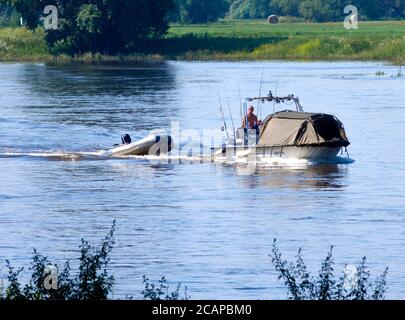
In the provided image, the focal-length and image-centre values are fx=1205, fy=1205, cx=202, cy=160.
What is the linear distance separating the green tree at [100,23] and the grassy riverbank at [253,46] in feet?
3.96

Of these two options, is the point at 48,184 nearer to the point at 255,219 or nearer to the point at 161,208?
the point at 161,208

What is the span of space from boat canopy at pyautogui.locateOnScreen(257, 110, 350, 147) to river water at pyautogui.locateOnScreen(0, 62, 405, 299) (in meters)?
0.87

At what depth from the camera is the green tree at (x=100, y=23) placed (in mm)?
112688

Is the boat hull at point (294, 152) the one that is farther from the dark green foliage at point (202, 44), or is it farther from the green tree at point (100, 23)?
the dark green foliage at point (202, 44)

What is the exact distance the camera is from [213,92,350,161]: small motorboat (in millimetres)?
39469

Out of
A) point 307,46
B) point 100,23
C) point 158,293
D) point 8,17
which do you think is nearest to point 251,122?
point 158,293

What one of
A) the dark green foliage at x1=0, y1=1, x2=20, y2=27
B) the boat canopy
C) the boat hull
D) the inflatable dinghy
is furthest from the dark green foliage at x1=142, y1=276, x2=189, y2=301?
the dark green foliage at x1=0, y1=1, x2=20, y2=27

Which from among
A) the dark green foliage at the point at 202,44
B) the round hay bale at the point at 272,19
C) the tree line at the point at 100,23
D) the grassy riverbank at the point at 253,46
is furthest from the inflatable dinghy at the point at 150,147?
the round hay bale at the point at 272,19

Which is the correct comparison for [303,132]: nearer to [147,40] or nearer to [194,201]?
[194,201]

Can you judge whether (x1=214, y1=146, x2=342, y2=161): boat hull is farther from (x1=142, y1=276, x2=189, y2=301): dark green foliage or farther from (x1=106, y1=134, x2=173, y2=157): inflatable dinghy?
(x1=142, y1=276, x2=189, y2=301): dark green foliage

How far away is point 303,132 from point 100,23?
74.9 metres

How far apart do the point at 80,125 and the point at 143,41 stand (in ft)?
220

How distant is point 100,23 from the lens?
112438 millimetres
